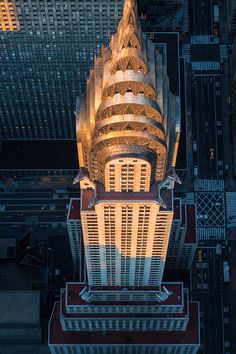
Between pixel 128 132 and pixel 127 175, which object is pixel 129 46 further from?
pixel 127 175

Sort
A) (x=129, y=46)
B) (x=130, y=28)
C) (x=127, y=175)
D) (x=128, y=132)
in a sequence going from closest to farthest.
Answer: (x=130, y=28) → (x=129, y=46) → (x=128, y=132) → (x=127, y=175)

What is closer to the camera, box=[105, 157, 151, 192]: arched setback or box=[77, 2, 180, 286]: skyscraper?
box=[77, 2, 180, 286]: skyscraper

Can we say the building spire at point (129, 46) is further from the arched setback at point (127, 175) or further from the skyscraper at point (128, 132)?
the arched setback at point (127, 175)

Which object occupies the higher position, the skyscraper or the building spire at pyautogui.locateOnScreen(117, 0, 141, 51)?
the building spire at pyautogui.locateOnScreen(117, 0, 141, 51)

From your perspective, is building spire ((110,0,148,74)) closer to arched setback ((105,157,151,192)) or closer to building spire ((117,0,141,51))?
building spire ((117,0,141,51))

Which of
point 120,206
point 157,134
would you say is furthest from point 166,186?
point 157,134

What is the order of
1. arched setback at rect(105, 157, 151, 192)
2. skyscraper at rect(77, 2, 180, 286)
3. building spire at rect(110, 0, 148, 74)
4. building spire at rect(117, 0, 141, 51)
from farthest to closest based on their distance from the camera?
arched setback at rect(105, 157, 151, 192)
skyscraper at rect(77, 2, 180, 286)
building spire at rect(110, 0, 148, 74)
building spire at rect(117, 0, 141, 51)

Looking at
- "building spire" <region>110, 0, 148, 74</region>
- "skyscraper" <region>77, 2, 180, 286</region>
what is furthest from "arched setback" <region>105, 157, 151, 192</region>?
"building spire" <region>110, 0, 148, 74</region>

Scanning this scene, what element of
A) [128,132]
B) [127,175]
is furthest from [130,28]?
[127,175]

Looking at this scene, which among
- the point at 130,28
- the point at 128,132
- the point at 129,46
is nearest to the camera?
the point at 130,28
